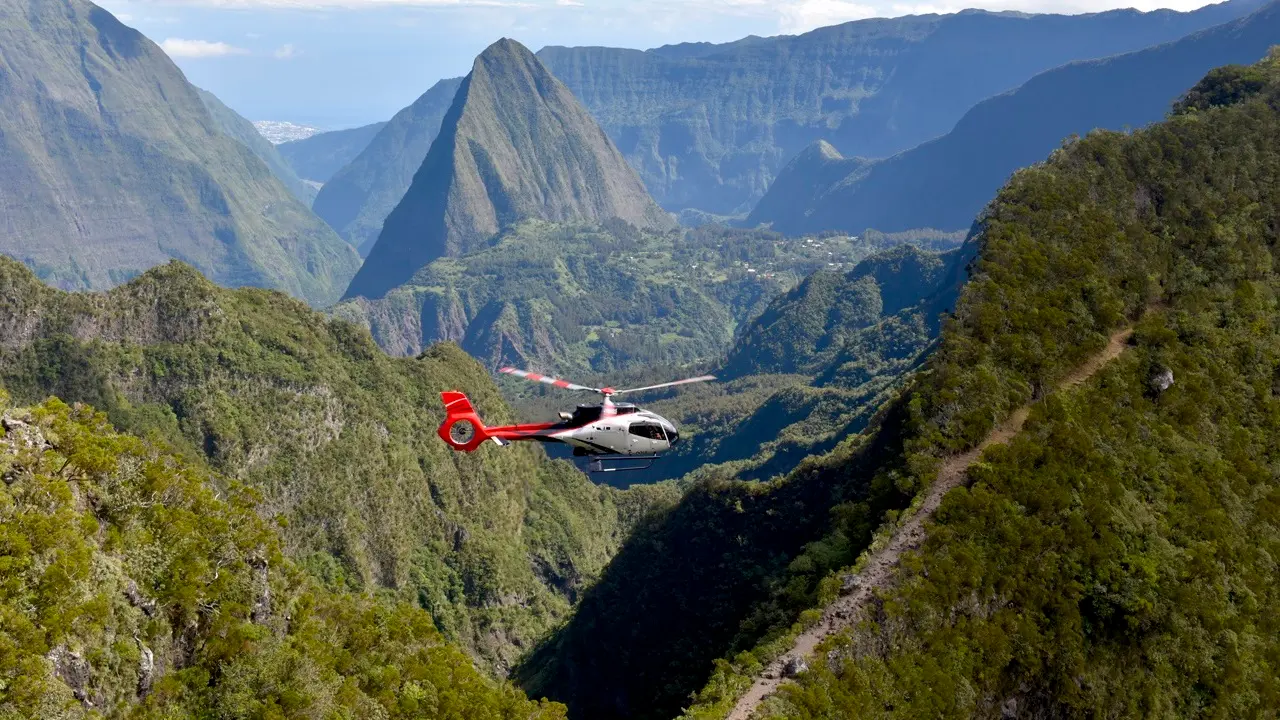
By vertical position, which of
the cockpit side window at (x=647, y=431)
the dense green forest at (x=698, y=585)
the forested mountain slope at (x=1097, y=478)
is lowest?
the dense green forest at (x=698, y=585)

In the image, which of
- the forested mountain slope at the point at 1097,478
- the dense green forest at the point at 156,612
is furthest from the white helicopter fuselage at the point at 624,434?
the dense green forest at the point at 156,612

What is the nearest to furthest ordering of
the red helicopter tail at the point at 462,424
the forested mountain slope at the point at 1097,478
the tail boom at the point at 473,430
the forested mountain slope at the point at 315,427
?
the forested mountain slope at the point at 1097,478, the tail boom at the point at 473,430, the red helicopter tail at the point at 462,424, the forested mountain slope at the point at 315,427

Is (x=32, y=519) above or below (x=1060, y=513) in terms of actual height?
above

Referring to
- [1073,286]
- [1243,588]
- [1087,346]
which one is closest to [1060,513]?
[1243,588]

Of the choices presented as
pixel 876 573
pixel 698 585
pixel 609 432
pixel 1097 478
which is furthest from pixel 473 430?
pixel 1097 478

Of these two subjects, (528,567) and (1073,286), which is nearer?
(1073,286)

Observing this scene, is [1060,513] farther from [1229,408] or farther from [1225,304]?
[1225,304]

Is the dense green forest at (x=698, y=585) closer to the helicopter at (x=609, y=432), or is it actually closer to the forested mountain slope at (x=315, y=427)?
the helicopter at (x=609, y=432)
